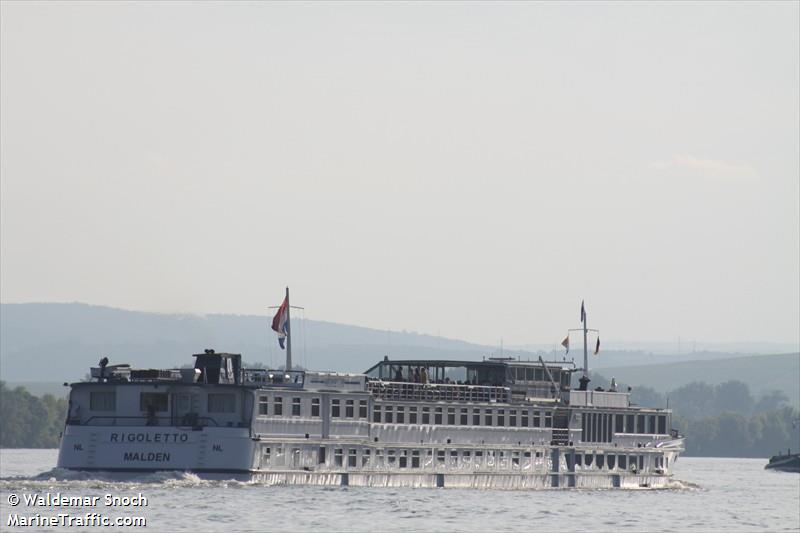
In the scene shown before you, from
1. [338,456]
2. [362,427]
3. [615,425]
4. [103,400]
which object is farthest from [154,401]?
[615,425]

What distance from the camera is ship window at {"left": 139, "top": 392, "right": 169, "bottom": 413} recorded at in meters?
82.7

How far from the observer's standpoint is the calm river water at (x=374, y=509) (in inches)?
2569

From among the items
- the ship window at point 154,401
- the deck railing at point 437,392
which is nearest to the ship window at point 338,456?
the deck railing at point 437,392

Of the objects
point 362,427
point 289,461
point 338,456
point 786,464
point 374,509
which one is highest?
point 362,427

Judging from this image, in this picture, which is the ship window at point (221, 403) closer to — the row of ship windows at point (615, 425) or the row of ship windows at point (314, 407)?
the row of ship windows at point (314, 407)

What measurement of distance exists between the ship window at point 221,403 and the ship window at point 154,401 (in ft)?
6.56

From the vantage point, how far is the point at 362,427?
88.1 metres

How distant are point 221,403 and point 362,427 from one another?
8.47m

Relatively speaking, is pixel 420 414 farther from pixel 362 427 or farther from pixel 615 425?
pixel 615 425

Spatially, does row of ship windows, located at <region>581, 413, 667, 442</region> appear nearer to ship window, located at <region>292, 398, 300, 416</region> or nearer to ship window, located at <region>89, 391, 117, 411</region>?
ship window, located at <region>292, 398, 300, 416</region>

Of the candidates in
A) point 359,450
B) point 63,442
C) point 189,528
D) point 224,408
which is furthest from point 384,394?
point 189,528

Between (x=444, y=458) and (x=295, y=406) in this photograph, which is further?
(x=444, y=458)

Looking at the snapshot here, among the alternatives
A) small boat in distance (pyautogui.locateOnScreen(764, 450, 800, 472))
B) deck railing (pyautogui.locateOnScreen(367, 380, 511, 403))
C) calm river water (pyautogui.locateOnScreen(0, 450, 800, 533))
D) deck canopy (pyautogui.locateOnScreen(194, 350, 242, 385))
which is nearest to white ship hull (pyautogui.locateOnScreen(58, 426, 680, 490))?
calm river water (pyautogui.locateOnScreen(0, 450, 800, 533))

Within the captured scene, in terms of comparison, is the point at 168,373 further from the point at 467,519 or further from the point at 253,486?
the point at 467,519
